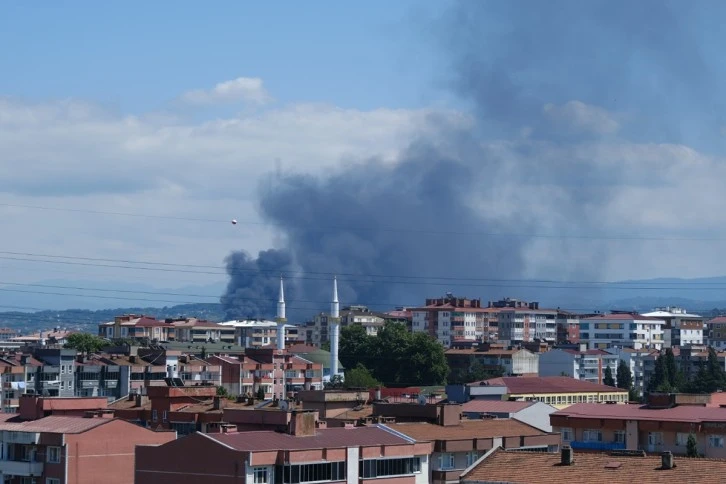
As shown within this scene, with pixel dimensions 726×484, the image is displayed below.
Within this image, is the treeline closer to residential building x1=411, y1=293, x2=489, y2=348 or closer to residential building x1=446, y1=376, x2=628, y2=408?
Answer: residential building x1=446, y1=376, x2=628, y2=408

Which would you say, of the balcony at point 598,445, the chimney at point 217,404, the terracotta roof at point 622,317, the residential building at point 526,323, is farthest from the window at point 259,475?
the residential building at point 526,323

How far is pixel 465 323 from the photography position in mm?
176000

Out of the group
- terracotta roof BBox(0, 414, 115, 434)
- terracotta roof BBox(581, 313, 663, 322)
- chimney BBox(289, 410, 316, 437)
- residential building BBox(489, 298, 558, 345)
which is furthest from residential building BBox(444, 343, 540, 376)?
chimney BBox(289, 410, 316, 437)

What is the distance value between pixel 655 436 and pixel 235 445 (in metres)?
21.0

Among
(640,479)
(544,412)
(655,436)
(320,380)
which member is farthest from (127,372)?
(640,479)

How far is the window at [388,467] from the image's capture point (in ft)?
133

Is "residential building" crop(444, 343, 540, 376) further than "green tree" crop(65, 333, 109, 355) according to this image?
Yes

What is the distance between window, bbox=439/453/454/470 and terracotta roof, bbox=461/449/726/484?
10026mm

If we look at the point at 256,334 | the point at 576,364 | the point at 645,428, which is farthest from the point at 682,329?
the point at 645,428

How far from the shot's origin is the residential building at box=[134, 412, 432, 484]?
3750 cm

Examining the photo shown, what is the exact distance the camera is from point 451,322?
176 meters

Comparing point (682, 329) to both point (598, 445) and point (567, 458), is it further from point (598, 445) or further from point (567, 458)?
point (567, 458)

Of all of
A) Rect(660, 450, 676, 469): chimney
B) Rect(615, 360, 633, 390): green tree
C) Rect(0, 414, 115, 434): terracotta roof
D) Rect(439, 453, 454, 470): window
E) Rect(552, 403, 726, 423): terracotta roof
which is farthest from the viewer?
Rect(615, 360, 633, 390): green tree

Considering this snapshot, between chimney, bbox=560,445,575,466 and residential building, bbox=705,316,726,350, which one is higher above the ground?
residential building, bbox=705,316,726,350
